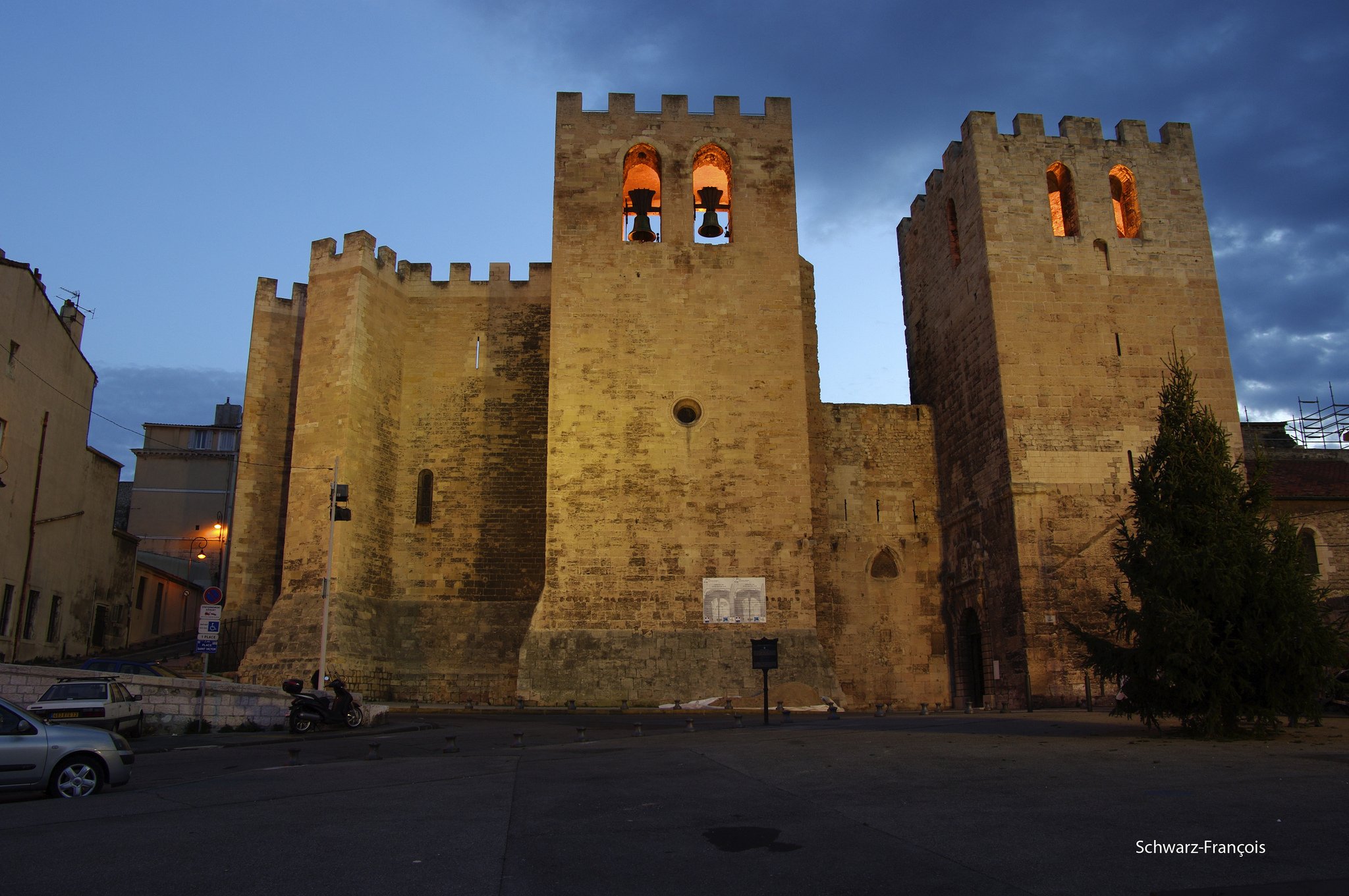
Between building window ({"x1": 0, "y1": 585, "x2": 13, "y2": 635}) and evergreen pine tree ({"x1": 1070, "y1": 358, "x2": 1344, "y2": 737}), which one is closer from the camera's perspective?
evergreen pine tree ({"x1": 1070, "y1": 358, "x2": 1344, "y2": 737})

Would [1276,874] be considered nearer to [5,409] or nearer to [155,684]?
[155,684]

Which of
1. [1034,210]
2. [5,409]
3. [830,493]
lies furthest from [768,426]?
[5,409]

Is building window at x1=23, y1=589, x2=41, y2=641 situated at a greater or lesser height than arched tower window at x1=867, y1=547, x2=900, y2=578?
lesser

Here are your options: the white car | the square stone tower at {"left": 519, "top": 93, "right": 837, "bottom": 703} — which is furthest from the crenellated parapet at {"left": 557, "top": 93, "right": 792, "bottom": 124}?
the white car

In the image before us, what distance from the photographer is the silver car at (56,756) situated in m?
7.81

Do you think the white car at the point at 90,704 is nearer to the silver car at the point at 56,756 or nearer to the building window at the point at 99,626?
the silver car at the point at 56,756

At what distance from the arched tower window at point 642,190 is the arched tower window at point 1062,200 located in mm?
8054

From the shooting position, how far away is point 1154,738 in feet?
34.5

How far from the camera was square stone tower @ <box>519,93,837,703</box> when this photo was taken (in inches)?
717

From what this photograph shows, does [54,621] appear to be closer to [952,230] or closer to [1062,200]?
[952,230]

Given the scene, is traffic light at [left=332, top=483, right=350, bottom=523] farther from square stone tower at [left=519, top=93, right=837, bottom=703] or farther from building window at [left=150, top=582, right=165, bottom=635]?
building window at [left=150, top=582, right=165, bottom=635]

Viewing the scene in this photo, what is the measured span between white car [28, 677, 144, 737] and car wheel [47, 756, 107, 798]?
420 centimetres

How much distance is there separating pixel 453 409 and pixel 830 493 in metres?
8.58

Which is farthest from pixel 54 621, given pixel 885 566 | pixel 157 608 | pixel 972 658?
pixel 972 658
